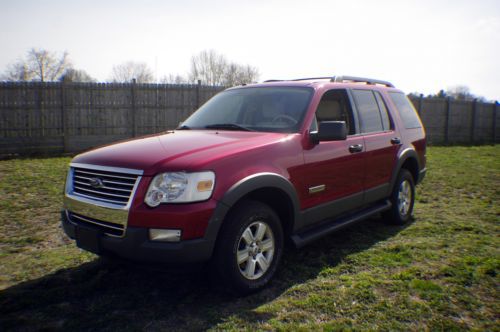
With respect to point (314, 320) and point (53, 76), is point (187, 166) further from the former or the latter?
point (53, 76)

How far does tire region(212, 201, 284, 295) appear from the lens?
306cm

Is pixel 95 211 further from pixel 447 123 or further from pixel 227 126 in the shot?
pixel 447 123

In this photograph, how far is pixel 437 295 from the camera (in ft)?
10.8

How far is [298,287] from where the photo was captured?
351 centimetres

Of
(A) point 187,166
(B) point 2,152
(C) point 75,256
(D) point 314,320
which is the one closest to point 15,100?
(B) point 2,152

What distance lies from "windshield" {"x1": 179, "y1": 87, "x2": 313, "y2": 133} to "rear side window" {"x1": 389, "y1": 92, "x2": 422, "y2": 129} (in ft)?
6.78

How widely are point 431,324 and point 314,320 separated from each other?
83 cm

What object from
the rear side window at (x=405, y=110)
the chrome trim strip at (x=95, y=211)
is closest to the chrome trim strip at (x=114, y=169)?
the chrome trim strip at (x=95, y=211)

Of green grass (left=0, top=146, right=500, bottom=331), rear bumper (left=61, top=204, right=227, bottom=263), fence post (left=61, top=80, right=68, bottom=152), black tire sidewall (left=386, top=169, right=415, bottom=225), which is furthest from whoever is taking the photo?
fence post (left=61, top=80, right=68, bottom=152)

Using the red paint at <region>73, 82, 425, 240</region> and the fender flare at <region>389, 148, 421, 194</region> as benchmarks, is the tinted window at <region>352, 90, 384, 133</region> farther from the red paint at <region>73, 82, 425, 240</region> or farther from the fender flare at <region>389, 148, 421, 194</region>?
the fender flare at <region>389, 148, 421, 194</region>

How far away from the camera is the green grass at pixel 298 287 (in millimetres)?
2932

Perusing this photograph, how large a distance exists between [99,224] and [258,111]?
78.0 inches

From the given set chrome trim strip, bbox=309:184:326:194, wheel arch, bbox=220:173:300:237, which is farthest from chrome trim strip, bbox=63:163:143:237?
chrome trim strip, bbox=309:184:326:194

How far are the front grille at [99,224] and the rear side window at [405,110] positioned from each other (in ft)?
13.7
